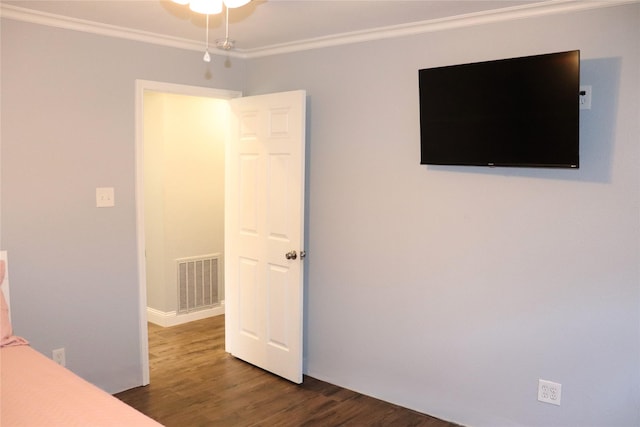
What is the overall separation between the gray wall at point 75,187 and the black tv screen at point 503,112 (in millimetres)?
1805

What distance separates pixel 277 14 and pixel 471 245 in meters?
1.68

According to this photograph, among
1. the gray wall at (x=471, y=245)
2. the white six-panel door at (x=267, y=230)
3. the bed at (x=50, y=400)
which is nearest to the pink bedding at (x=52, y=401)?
the bed at (x=50, y=400)

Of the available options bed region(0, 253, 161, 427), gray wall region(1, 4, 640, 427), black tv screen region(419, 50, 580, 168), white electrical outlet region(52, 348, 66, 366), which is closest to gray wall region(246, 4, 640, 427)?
gray wall region(1, 4, 640, 427)

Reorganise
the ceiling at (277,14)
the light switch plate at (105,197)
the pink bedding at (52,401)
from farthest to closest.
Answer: the light switch plate at (105,197)
the ceiling at (277,14)
the pink bedding at (52,401)

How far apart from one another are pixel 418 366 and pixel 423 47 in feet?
6.32

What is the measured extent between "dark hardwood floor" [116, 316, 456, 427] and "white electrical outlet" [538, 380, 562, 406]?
574 millimetres

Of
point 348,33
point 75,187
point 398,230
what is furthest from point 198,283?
point 348,33

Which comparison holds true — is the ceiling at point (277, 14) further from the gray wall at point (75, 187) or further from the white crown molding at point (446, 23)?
the gray wall at point (75, 187)

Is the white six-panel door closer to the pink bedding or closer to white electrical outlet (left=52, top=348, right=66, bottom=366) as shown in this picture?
white electrical outlet (left=52, top=348, right=66, bottom=366)

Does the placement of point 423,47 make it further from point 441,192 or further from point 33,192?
point 33,192

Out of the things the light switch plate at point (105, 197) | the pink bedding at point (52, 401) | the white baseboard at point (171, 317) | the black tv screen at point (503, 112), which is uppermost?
the black tv screen at point (503, 112)

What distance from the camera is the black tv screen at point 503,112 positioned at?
2.39 m

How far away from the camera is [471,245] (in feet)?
9.52

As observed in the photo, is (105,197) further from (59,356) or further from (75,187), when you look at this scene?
(59,356)
